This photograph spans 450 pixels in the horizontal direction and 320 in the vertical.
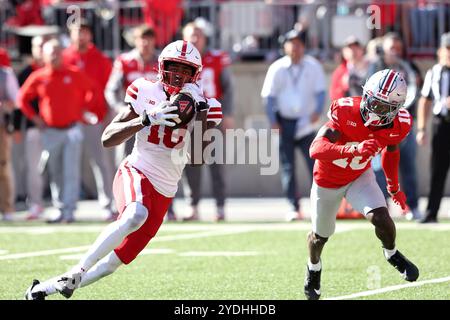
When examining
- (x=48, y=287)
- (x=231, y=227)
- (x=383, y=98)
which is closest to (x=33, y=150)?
(x=231, y=227)

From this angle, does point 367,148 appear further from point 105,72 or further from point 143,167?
point 105,72

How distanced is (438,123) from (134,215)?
19.9 ft

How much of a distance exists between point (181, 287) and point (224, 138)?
5.41m

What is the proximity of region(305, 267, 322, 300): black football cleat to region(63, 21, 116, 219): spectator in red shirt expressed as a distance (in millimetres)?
5951

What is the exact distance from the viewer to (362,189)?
837cm

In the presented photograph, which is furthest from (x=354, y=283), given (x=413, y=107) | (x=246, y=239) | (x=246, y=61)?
(x=246, y=61)

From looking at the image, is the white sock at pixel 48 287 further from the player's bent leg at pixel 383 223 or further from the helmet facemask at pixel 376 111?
the helmet facemask at pixel 376 111

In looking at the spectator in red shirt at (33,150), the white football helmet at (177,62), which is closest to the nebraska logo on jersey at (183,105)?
the white football helmet at (177,62)

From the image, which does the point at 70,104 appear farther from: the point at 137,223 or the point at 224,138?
the point at 137,223

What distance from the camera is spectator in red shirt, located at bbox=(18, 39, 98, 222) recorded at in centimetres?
1358

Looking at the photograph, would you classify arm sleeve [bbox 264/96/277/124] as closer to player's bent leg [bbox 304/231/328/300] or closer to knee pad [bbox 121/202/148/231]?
player's bent leg [bbox 304/231/328/300]

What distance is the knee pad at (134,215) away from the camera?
7.56 meters

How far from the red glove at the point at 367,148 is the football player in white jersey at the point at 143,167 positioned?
96 cm
